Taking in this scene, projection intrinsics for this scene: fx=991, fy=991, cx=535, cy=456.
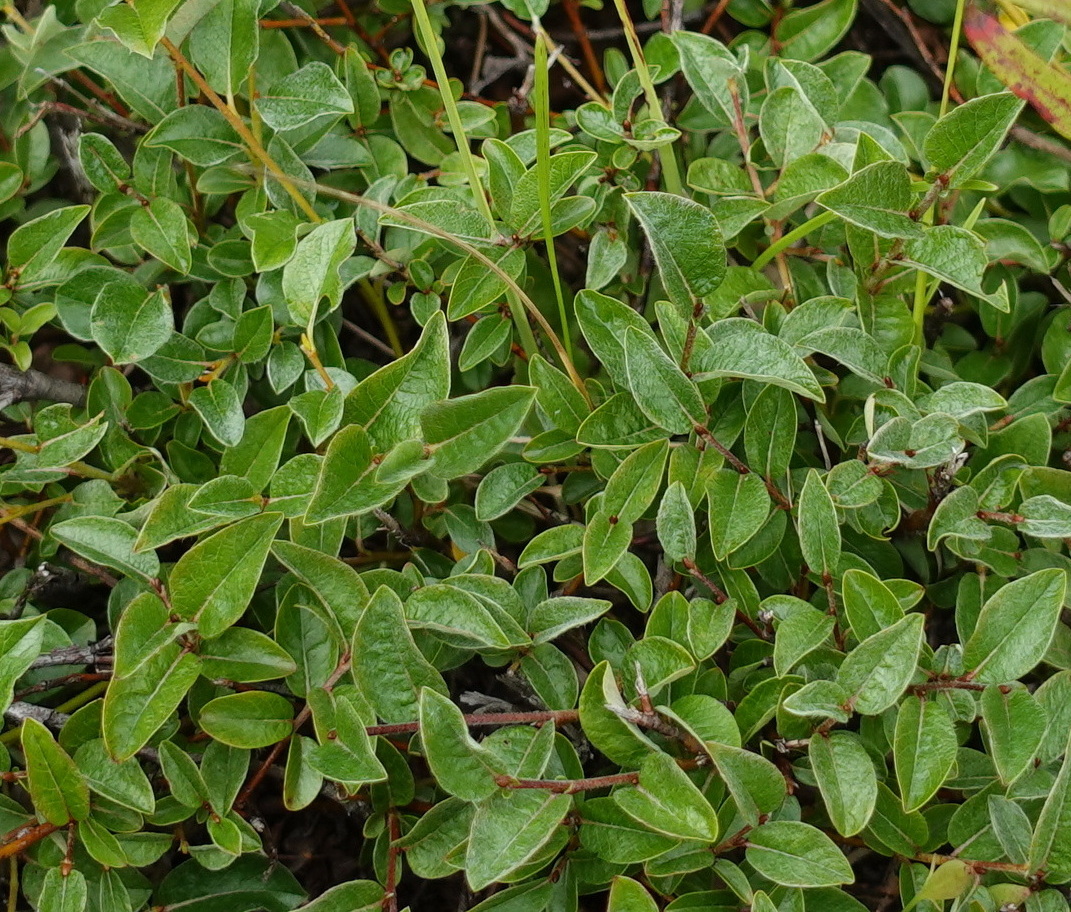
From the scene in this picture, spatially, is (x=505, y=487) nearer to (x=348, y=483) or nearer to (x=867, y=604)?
(x=348, y=483)

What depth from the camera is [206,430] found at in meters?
1.31

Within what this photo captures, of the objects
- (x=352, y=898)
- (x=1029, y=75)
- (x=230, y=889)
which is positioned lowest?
(x=230, y=889)

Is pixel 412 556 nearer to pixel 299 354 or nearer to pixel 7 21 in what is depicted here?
pixel 299 354

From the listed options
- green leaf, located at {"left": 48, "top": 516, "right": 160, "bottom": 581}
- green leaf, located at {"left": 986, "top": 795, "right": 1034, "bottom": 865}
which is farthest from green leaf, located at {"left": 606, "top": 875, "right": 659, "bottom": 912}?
green leaf, located at {"left": 48, "top": 516, "right": 160, "bottom": 581}

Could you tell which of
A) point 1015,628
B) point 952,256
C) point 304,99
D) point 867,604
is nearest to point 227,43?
point 304,99

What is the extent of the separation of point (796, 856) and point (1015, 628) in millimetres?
313

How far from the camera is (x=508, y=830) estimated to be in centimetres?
89

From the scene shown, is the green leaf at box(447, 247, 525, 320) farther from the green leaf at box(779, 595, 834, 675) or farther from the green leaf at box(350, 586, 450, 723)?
the green leaf at box(779, 595, 834, 675)

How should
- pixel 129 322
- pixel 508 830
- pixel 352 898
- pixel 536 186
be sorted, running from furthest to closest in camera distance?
pixel 129 322 < pixel 536 186 < pixel 352 898 < pixel 508 830

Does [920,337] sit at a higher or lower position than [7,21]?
lower

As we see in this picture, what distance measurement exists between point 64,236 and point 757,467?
913 mm

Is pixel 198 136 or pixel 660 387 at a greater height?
pixel 198 136

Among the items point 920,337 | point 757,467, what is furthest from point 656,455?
point 920,337

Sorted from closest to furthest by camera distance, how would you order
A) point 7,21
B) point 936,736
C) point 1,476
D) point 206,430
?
1. point 936,736
2. point 1,476
3. point 206,430
4. point 7,21
